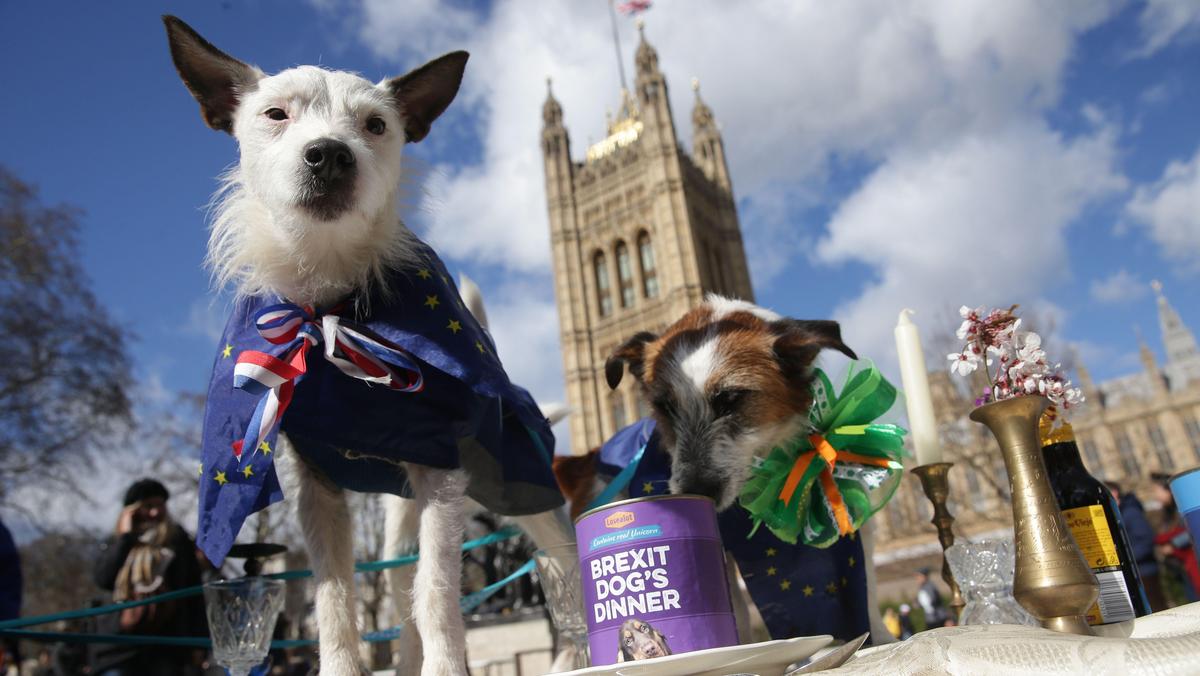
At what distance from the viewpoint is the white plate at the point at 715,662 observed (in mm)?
1145

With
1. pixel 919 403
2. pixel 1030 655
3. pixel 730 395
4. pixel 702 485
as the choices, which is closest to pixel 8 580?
pixel 702 485

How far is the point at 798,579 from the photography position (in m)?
2.16

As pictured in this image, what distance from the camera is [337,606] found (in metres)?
1.66

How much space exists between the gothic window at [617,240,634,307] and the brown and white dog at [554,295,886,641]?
135 ft

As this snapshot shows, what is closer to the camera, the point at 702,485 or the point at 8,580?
the point at 702,485

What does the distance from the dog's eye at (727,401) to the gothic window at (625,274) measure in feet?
136

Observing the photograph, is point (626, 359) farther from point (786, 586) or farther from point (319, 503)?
point (319, 503)

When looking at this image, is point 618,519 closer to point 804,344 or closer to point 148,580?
point 804,344

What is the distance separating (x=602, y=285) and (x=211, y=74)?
42909 millimetres

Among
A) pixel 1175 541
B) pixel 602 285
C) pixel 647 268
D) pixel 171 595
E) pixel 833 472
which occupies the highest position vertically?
pixel 647 268

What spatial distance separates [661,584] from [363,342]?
78cm

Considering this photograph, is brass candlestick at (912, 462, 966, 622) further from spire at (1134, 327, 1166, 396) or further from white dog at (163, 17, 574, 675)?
spire at (1134, 327, 1166, 396)

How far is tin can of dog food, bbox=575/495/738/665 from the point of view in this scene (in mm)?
1359

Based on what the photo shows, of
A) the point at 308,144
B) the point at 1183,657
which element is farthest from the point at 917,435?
the point at 308,144
